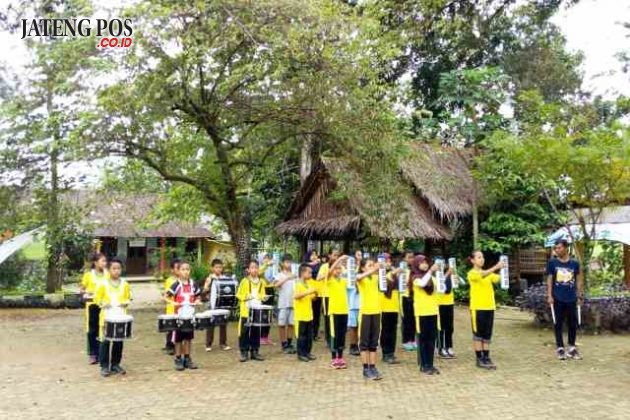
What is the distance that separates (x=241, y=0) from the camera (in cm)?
999

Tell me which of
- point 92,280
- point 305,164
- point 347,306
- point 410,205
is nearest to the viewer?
point 347,306

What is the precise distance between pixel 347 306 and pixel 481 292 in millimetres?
1960

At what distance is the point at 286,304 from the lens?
431 inches

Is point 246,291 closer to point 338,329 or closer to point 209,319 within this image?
point 209,319

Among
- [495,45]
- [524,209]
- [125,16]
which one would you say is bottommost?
[524,209]

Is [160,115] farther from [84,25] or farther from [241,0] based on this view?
[241,0]

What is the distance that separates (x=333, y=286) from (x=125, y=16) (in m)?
5.19

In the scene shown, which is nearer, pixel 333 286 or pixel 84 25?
pixel 333 286

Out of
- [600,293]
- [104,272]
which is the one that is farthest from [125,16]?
[600,293]

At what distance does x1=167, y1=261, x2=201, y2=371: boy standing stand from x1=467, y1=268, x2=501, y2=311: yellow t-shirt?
13.3 ft

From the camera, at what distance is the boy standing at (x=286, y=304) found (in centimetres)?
1080

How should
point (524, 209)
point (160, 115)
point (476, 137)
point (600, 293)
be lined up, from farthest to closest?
point (476, 137)
point (524, 209)
point (600, 293)
point (160, 115)

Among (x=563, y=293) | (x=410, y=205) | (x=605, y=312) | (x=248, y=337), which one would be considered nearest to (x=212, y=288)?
(x=248, y=337)

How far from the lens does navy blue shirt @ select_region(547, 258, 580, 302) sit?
979 cm
